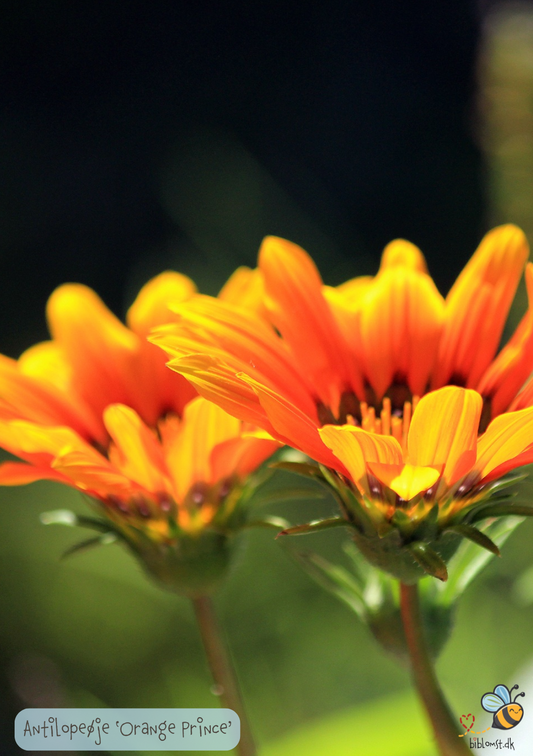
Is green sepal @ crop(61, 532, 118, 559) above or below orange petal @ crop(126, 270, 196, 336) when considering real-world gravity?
below

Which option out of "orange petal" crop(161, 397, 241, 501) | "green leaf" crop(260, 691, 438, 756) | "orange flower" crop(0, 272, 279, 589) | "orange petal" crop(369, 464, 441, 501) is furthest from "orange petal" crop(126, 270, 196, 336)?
"green leaf" crop(260, 691, 438, 756)

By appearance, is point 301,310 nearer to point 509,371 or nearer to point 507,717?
point 509,371

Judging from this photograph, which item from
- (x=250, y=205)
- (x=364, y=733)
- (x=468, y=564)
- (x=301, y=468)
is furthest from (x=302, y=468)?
(x=250, y=205)

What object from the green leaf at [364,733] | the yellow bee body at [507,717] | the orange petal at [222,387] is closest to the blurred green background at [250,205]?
the green leaf at [364,733]

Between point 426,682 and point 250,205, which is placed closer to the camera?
point 426,682

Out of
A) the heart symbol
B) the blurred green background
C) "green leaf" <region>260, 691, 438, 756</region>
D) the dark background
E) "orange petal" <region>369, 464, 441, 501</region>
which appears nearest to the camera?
"orange petal" <region>369, 464, 441, 501</region>

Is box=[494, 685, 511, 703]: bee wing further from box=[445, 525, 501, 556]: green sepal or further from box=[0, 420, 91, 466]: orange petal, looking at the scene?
box=[0, 420, 91, 466]: orange petal

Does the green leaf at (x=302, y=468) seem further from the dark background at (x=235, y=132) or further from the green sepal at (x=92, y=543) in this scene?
the dark background at (x=235, y=132)
